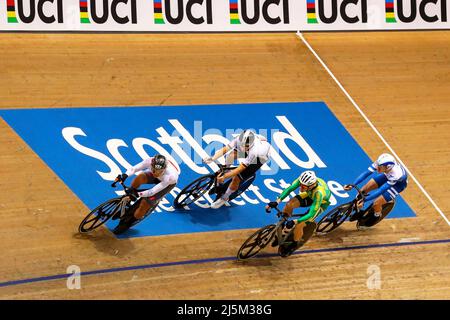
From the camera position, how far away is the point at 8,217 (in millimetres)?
8484

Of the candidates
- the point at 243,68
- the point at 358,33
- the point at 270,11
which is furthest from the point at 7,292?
the point at 358,33

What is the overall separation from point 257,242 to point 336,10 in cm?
602

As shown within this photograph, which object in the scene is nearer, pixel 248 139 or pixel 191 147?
pixel 248 139

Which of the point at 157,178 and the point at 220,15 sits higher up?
the point at 220,15

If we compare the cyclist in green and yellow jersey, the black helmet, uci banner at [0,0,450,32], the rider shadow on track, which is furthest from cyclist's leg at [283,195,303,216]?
uci banner at [0,0,450,32]

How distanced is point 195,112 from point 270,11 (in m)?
2.88

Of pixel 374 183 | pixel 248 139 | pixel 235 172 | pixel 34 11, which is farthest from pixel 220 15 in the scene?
pixel 374 183

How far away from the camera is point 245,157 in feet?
29.7

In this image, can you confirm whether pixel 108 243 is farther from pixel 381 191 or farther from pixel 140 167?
pixel 381 191

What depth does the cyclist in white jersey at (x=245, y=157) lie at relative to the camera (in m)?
8.89

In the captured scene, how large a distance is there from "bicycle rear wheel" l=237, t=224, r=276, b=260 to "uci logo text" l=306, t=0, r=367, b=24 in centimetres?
566

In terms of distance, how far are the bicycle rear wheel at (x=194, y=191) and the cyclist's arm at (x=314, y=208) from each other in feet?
4.57

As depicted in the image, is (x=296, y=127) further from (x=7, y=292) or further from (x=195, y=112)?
(x=7, y=292)

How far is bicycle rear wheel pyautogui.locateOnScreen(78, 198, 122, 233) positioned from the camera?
8.23m
